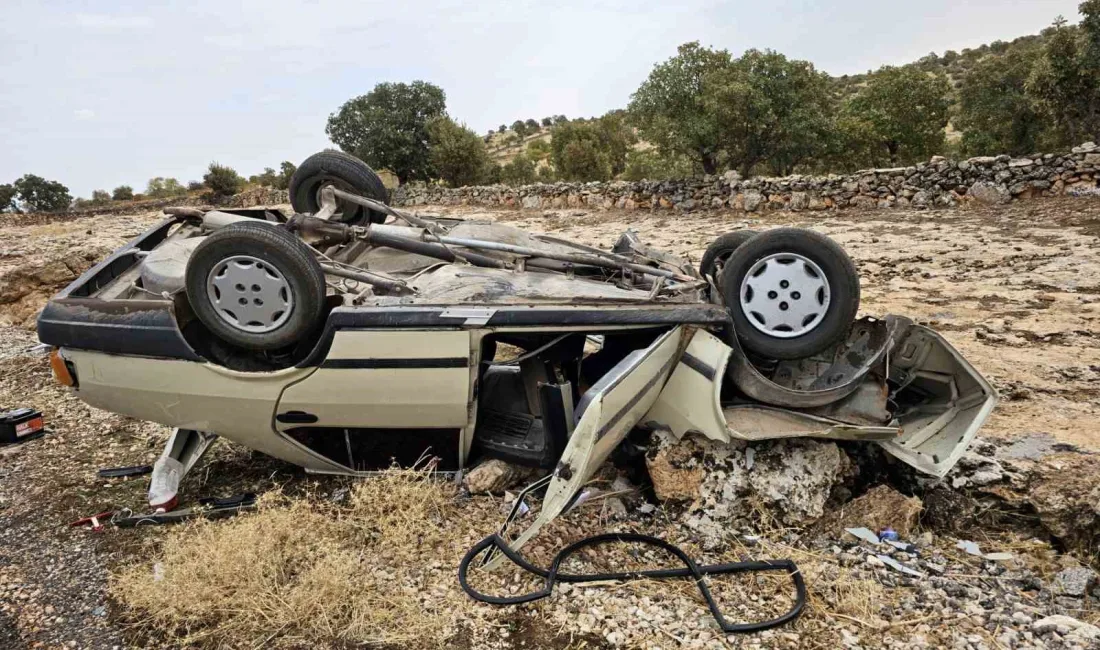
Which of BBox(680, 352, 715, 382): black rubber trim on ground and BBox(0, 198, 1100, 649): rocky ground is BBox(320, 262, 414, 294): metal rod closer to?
BBox(0, 198, 1100, 649): rocky ground

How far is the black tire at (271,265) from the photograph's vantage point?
10.8ft

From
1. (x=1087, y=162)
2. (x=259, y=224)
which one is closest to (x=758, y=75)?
(x=1087, y=162)

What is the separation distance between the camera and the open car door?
2781mm

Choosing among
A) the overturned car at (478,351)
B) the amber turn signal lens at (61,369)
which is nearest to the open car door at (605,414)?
the overturned car at (478,351)

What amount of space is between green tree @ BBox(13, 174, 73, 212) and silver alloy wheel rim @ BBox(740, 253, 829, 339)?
126 feet

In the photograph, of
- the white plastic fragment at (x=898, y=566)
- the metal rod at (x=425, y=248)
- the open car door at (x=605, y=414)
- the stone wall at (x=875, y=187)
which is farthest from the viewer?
the stone wall at (x=875, y=187)

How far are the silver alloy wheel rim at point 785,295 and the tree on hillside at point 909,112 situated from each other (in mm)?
19590

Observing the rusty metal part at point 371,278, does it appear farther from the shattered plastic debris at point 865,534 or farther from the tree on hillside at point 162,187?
the tree on hillside at point 162,187

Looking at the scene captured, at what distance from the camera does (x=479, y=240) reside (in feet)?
13.5

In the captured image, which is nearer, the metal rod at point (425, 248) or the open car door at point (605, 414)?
the open car door at point (605, 414)

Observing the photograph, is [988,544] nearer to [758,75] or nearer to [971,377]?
[971,377]

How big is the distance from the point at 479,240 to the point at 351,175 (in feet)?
4.19

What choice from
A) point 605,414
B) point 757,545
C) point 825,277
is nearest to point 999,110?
point 825,277

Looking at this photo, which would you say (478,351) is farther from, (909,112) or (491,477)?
(909,112)
